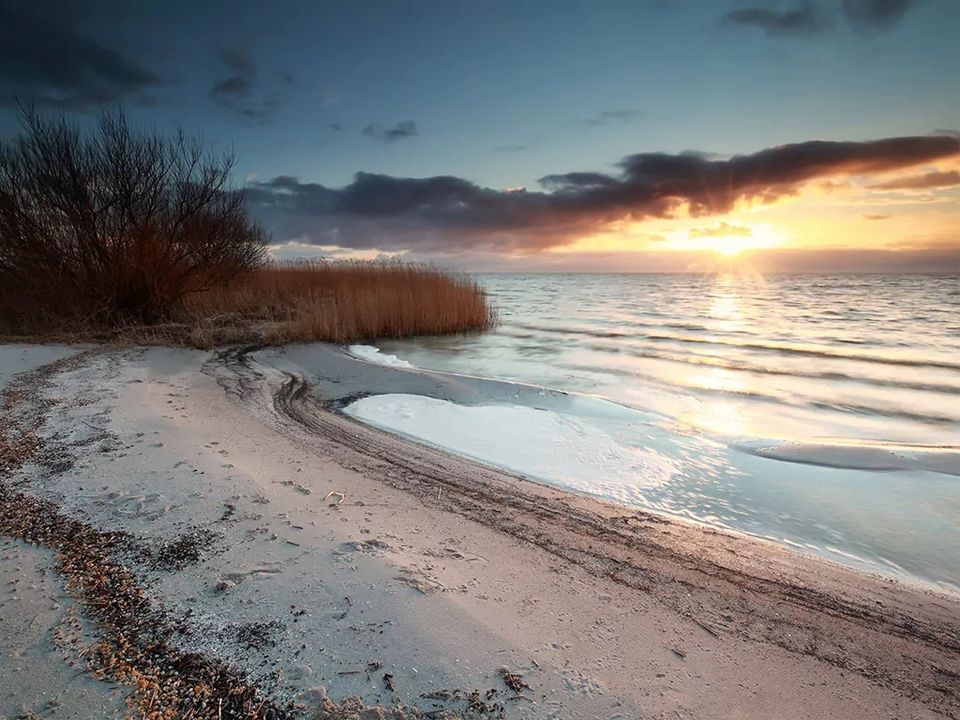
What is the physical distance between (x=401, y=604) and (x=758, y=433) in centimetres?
534

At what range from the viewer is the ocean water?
3.69 m

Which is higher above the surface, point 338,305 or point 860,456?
point 338,305

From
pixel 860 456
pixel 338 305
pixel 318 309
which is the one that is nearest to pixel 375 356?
pixel 318 309

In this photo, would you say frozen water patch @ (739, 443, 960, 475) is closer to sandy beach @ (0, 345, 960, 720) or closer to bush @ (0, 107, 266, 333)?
sandy beach @ (0, 345, 960, 720)

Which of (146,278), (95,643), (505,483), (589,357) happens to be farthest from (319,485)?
(146,278)

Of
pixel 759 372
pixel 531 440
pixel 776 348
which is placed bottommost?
pixel 776 348

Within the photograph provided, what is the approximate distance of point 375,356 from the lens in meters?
10.5

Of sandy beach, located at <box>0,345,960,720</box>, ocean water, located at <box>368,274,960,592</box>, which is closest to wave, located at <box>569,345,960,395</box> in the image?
ocean water, located at <box>368,274,960,592</box>

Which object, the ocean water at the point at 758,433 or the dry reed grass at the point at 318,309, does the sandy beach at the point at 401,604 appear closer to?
the ocean water at the point at 758,433

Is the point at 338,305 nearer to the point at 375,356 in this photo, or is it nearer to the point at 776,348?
the point at 375,356

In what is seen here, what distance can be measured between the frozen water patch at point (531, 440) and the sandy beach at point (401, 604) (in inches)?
20.2

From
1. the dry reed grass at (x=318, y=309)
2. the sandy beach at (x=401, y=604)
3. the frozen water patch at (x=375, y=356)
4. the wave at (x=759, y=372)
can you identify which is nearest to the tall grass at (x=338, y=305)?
the dry reed grass at (x=318, y=309)

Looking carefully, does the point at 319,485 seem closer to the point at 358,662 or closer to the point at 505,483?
the point at 505,483

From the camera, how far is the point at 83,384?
6000 millimetres
